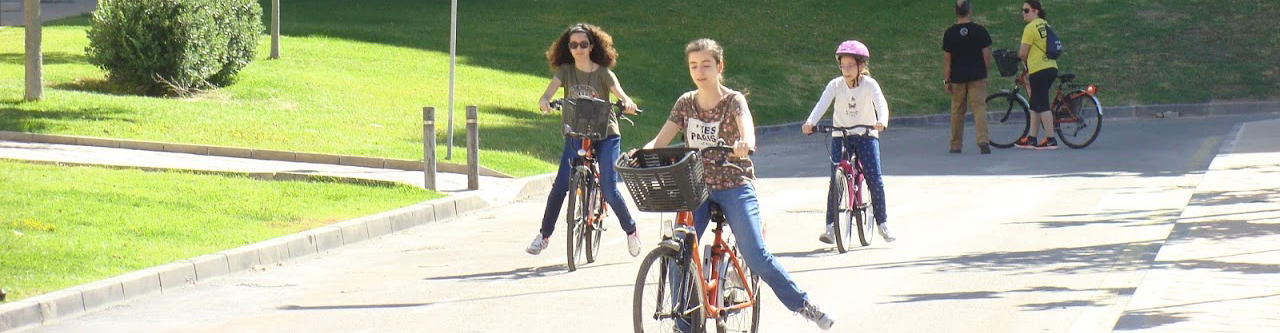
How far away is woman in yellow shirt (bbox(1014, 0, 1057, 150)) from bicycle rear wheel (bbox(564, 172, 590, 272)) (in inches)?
392

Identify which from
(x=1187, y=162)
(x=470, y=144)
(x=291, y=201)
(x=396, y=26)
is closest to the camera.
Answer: (x=291, y=201)

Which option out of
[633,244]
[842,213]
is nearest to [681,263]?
[633,244]

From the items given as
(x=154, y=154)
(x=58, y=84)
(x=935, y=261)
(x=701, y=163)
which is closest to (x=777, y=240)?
(x=935, y=261)

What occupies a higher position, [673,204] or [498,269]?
[673,204]

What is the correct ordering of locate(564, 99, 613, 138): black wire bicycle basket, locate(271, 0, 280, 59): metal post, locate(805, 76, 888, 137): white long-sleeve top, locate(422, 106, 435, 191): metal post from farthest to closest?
locate(271, 0, 280, 59): metal post
locate(422, 106, 435, 191): metal post
locate(805, 76, 888, 137): white long-sleeve top
locate(564, 99, 613, 138): black wire bicycle basket

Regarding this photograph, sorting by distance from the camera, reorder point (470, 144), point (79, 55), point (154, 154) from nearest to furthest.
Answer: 1. point (470, 144)
2. point (154, 154)
3. point (79, 55)

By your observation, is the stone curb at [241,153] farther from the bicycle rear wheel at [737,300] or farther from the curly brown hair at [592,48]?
the bicycle rear wheel at [737,300]

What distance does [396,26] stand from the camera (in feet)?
98.7

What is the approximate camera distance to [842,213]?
11094 mm

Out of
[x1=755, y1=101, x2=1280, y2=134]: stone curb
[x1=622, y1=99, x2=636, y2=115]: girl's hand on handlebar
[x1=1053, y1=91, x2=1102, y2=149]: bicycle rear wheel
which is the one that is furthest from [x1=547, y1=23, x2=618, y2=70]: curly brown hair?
[x1=755, y1=101, x2=1280, y2=134]: stone curb

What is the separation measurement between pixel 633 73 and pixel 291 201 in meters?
13.4

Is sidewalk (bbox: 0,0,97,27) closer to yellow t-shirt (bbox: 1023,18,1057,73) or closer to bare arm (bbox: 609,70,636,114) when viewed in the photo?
yellow t-shirt (bbox: 1023,18,1057,73)

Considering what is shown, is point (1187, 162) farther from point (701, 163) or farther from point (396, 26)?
point (396, 26)

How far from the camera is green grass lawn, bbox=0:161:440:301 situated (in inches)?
382
